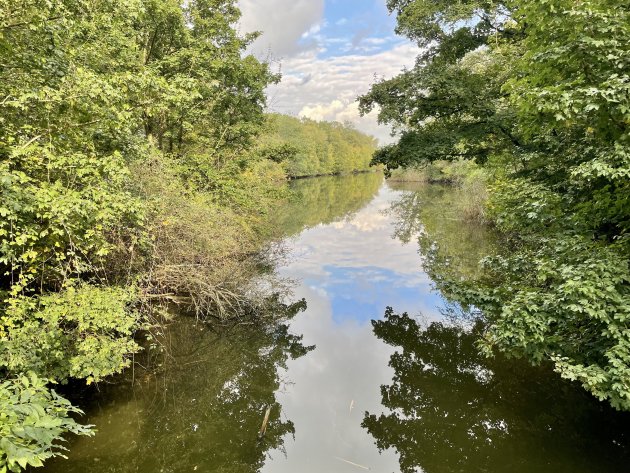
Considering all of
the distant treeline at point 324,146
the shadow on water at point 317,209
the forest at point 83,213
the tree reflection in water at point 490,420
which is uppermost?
the distant treeline at point 324,146

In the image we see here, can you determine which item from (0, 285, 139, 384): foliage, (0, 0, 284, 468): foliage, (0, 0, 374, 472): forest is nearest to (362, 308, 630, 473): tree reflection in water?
(0, 285, 139, 384): foliage

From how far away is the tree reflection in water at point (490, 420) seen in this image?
7.77 m

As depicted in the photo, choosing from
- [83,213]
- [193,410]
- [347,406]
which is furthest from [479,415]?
[83,213]

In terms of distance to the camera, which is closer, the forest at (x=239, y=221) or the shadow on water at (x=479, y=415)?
the forest at (x=239, y=221)

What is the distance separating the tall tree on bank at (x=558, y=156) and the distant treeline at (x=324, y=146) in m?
61.2

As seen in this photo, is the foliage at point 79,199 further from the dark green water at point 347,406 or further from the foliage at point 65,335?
the dark green water at point 347,406

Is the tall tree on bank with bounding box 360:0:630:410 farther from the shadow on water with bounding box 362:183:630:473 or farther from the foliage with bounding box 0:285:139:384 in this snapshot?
the foliage with bounding box 0:285:139:384

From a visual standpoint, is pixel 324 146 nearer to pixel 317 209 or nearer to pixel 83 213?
pixel 317 209

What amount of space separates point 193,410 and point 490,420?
6.98m

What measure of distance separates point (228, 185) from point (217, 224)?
3.80 m

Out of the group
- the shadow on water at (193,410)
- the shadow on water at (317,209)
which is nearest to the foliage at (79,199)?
the shadow on water at (193,410)

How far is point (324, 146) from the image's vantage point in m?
105

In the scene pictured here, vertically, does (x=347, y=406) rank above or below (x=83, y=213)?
below

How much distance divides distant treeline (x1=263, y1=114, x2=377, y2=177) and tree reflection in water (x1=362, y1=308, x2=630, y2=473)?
209 ft
